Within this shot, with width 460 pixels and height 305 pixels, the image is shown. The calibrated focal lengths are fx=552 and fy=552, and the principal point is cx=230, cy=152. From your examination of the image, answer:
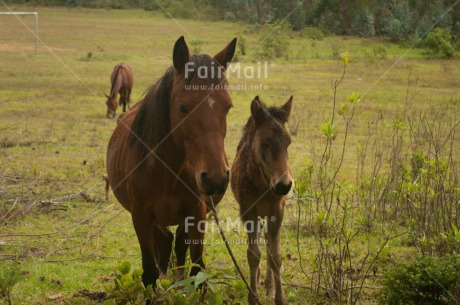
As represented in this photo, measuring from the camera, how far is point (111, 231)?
7336 mm

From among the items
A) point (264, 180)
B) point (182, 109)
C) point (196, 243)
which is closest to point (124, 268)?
point (196, 243)

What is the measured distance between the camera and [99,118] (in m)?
15.7

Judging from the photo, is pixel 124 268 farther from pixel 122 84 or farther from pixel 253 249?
pixel 122 84

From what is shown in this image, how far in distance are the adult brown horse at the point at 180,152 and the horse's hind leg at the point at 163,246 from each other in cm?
34

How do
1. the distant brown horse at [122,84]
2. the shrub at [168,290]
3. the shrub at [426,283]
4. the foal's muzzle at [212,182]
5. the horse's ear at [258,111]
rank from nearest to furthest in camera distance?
1. the foal's muzzle at [212,182]
2. the shrub at [168,290]
3. the shrub at [426,283]
4. the horse's ear at [258,111]
5. the distant brown horse at [122,84]

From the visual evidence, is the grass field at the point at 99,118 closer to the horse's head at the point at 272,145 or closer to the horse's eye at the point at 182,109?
the horse's head at the point at 272,145

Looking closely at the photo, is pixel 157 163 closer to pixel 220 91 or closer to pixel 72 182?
pixel 220 91

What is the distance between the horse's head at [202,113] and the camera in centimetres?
344

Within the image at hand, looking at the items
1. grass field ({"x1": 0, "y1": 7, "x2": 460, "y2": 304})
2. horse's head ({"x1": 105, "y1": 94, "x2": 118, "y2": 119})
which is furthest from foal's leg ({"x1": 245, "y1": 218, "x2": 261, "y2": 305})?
horse's head ({"x1": 105, "y1": 94, "x2": 118, "y2": 119})

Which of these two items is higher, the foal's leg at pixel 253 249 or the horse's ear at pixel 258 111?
the horse's ear at pixel 258 111

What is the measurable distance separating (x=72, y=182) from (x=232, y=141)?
4.39 m

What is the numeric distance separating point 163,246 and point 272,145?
1445 millimetres

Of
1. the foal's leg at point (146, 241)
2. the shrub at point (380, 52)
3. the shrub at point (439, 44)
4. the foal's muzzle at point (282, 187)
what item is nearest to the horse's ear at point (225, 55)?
the foal's muzzle at point (282, 187)

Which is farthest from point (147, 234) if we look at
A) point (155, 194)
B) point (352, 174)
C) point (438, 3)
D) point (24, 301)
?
point (438, 3)
